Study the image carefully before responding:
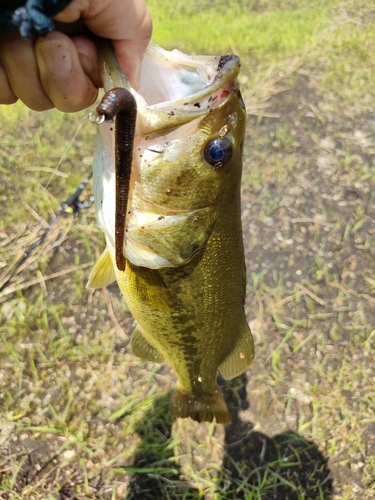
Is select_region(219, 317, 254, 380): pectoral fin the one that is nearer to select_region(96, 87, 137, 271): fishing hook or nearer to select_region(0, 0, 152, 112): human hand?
select_region(96, 87, 137, 271): fishing hook

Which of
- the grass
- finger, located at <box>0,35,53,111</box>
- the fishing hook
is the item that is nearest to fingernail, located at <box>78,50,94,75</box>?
finger, located at <box>0,35,53,111</box>

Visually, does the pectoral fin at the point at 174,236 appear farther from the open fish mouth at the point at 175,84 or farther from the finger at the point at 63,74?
the finger at the point at 63,74

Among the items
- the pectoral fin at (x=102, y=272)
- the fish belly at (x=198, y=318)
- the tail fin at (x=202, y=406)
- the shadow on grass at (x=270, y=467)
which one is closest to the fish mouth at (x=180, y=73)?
the fish belly at (x=198, y=318)

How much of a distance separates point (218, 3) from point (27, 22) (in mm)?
5593

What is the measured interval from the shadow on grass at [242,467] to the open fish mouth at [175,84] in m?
1.80

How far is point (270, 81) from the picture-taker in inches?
172

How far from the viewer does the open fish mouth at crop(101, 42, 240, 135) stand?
1.21 metres

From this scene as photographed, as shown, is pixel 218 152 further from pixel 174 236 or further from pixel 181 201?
pixel 174 236

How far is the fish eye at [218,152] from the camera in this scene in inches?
52.2

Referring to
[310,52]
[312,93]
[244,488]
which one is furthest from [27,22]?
[310,52]

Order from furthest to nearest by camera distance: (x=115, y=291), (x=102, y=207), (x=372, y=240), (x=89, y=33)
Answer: (x=372, y=240) < (x=115, y=291) < (x=102, y=207) < (x=89, y=33)

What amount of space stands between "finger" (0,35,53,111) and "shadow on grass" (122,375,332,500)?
184 centimetres

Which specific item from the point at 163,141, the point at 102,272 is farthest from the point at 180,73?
the point at 102,272

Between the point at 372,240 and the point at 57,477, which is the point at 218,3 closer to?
the point at 372,240
